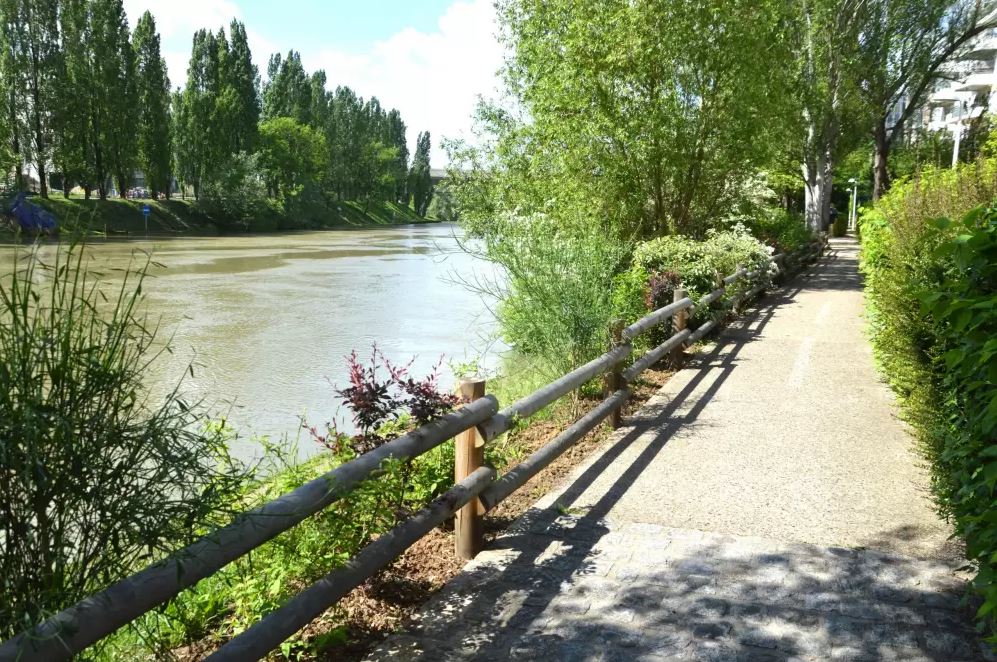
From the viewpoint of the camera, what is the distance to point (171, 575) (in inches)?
103

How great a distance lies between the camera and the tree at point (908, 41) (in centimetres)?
2928

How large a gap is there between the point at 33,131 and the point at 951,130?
5841 centimetres

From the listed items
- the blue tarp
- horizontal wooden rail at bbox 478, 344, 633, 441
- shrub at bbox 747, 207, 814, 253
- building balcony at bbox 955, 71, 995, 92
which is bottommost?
horizontal wooden rail at bbox 478, 344, 633, 441

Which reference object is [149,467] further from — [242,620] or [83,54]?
[83,54]

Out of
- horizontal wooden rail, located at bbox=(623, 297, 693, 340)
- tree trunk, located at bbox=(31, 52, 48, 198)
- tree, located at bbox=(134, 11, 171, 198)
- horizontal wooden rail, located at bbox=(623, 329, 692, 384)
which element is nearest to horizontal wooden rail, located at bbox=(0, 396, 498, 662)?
horizontal wooden rail, located at bbox=(623, 297, 693, 340)

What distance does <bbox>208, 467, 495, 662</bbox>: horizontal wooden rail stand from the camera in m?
3.04

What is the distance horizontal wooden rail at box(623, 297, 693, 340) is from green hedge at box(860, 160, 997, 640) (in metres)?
2.26

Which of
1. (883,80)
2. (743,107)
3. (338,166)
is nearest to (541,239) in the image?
(743,107)

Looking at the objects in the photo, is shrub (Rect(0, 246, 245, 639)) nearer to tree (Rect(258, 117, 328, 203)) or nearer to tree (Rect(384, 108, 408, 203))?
tree (Rect(258, 117, 328, 203))

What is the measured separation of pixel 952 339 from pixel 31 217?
4934 mm

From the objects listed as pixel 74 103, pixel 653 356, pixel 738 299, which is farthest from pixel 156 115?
pixel 653 356

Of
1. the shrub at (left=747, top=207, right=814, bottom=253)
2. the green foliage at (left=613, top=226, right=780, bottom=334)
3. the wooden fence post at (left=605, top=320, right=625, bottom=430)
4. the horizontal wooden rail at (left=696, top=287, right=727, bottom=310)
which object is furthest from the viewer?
the shrub at (left=747, top=207, right=814, bottom=253)

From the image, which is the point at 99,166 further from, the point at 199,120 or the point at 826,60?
the point at 826,60

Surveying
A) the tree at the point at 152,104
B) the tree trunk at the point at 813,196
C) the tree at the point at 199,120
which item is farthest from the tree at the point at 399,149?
the tree trunk at the point at 813,196
